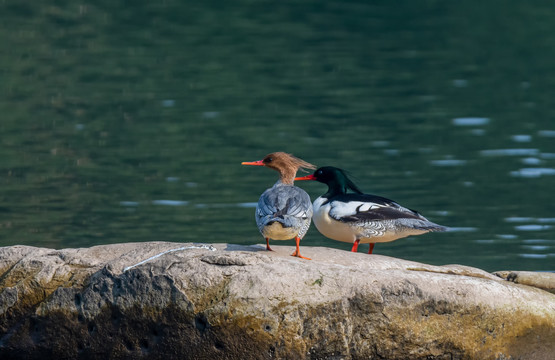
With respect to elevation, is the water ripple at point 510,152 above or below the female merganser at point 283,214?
below

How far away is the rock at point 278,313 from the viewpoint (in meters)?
6.65

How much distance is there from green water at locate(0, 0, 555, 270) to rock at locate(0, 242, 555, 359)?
180 inches

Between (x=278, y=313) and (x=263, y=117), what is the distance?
13147 millimetres

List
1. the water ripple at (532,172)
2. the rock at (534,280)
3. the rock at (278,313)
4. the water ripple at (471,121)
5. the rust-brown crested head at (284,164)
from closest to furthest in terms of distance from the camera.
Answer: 1. the rock at (278,313)
2. the rock at (534,280)
3. the rust-brown crested head at (284,164)
4. the water ripple at (532,172)
5. the water ripple at (471,121)

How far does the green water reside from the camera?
13.4m

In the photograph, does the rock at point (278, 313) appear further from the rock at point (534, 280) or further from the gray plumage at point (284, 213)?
the rock at point (534, 280)

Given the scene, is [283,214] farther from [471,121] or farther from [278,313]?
[471,121]

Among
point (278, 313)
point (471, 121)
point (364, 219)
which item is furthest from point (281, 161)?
point (471, 121)

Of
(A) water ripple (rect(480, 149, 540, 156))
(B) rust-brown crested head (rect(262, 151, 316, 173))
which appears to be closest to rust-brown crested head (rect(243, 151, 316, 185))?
(B) rust-brown crested head (rect(262, 151, 316, 173))

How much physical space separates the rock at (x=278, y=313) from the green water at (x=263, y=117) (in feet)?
15.0

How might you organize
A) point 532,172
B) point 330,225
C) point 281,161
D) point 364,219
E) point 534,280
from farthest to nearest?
point 532,172 < point 330,225 < point 364,219 < point 281,161 < point 534,280

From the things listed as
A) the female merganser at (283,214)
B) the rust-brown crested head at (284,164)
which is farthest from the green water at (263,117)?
the female merganser at (283,214)

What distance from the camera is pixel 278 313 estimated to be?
261 inches

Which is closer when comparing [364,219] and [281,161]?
[281,161]
